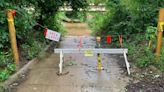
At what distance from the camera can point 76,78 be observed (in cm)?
706

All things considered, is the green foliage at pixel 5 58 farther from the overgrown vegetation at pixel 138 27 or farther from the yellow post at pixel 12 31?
the overgrown vegetation at pixel 138 27

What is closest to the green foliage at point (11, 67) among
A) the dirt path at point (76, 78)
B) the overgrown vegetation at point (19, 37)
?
the overgrown vegetation at point (19, 37)

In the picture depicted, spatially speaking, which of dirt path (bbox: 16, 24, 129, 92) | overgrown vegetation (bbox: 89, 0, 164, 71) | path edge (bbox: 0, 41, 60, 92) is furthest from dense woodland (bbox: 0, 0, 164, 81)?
A: dirt path (bbox: 16, 24, 129, 92)

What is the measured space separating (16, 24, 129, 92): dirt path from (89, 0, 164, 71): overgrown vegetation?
80cm

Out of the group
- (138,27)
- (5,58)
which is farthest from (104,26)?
(5,58)

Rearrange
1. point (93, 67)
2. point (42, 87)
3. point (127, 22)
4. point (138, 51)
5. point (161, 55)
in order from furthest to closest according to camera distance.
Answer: point (127, 22) < point (138, 51) < point (93, 67) < point (161, 55) < point (42, 87)

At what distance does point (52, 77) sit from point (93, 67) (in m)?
1.50

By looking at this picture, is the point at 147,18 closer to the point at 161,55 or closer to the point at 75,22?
the point at 161,55

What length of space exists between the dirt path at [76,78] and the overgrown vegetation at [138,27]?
80cm

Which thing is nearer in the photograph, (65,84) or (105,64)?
(65,84)

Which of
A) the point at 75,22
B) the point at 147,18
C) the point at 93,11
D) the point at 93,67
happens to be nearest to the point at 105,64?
the point at 93,67

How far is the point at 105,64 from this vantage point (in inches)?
340

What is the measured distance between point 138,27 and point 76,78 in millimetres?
4897

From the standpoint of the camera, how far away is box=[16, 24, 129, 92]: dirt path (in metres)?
6.26
